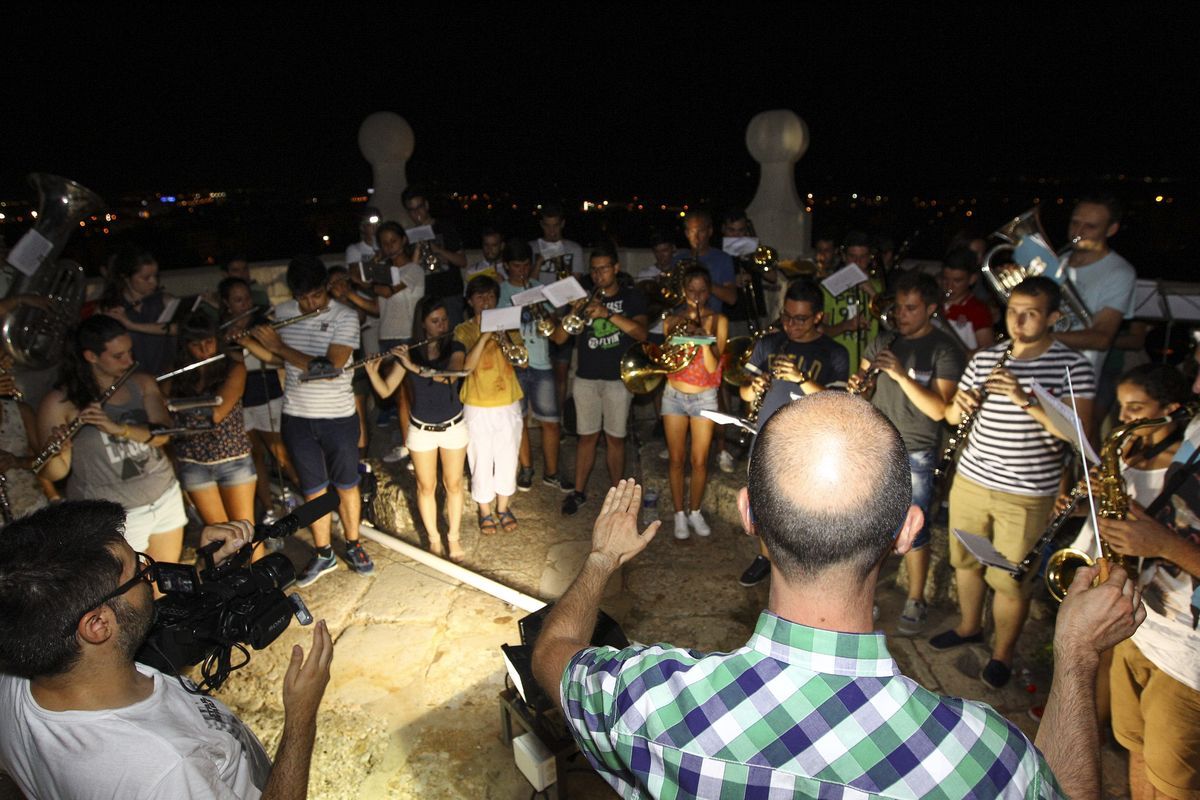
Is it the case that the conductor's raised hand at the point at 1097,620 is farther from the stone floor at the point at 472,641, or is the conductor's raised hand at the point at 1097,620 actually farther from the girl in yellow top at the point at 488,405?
the girl in yellow top at the point at 488,405

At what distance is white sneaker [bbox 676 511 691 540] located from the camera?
19.3ft

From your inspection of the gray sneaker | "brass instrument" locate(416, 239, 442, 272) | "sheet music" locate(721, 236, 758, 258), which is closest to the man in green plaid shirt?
the gray sneaker

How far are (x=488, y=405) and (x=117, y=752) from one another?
379 centimetres

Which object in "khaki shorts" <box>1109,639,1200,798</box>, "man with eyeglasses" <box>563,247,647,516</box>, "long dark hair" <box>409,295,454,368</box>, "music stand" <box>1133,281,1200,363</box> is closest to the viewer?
"khaki shorts" <box>1109,639,1200,798</box>

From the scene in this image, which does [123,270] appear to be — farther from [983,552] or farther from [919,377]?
[983,552]

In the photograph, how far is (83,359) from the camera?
408 cm

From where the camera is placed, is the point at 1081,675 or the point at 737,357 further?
the point at 737,357

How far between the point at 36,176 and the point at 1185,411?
25.1 ft

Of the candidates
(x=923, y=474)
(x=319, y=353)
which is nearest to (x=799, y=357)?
(x=923, y=474)

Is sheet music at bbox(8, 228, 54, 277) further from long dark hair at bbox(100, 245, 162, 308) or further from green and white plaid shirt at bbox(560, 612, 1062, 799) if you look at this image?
green and white plaid shirt at bbox(560, 612, 1062, 799)

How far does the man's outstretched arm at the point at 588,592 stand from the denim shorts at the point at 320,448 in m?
3.70

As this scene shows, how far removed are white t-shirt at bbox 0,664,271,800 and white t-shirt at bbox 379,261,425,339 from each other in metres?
5.61

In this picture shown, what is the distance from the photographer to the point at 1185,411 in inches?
120

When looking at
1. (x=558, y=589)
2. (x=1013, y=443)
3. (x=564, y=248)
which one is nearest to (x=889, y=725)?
(x=1013, y=443)
